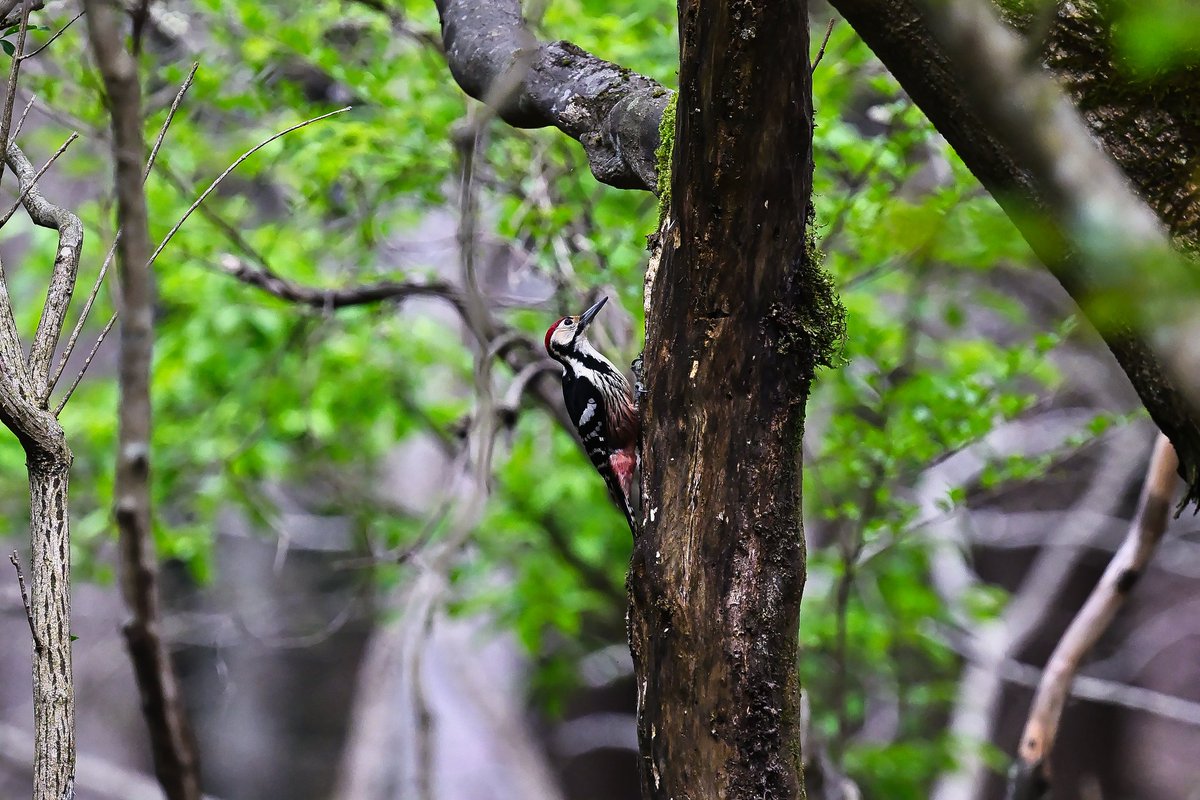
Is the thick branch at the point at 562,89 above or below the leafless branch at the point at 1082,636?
above

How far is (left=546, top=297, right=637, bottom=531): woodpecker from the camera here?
10.5 ft

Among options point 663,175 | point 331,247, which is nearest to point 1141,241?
point 663,175

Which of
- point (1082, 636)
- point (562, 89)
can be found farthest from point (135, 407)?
point (1082, 636)

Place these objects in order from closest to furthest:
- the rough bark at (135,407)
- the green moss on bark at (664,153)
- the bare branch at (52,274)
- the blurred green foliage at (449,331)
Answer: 1. the rough bark at (135,407)
2. the bare branch at (52,274)
3. the green moss on bark at (664,153)
4. the blurred green foliage at (449,331)

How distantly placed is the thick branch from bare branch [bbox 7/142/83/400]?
2.68ft

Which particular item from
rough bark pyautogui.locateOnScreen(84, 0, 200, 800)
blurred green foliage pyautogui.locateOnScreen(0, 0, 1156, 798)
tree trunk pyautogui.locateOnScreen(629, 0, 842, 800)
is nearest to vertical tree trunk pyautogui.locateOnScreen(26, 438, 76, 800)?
rough bark pyautogui.locateOnScreen(84, 0, 200, 800)

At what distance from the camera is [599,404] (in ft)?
10.8

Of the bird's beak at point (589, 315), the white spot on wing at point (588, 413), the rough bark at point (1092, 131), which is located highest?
the bird's beak at point (589, 315)

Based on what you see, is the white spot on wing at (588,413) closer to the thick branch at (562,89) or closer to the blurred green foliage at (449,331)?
the blurred green foliage at (449,331)

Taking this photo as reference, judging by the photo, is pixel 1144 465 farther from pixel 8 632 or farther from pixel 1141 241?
pixel 8 632

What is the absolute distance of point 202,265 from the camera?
12.7 feet

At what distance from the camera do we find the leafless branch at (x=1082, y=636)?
3.10 m

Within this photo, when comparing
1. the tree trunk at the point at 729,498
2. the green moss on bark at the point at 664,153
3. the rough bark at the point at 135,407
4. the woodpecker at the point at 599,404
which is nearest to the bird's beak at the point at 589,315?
the woodpecker at the point at 599,404

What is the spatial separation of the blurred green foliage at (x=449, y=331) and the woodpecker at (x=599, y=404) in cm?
21
